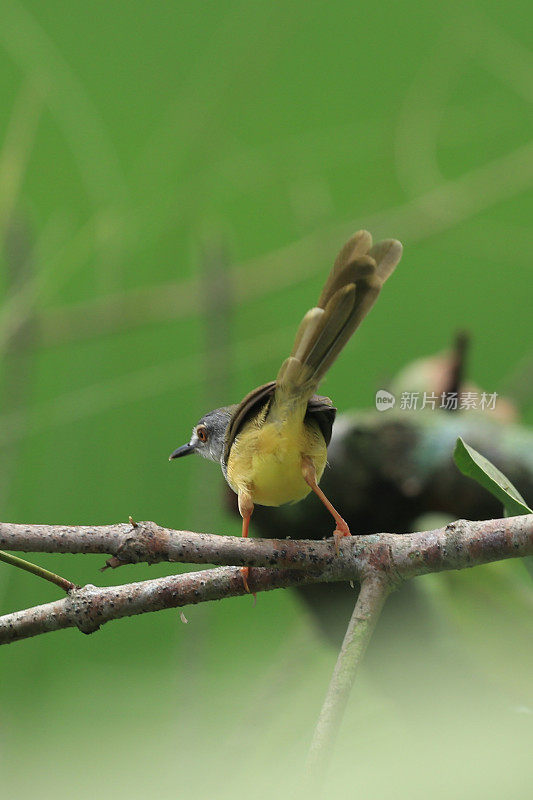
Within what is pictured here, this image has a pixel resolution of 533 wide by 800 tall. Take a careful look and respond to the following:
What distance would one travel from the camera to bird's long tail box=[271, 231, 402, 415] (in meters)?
0.28

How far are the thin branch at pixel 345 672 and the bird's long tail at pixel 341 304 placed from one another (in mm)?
78

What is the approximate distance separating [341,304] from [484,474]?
82 mm

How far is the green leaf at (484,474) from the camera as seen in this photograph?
11.7 inches

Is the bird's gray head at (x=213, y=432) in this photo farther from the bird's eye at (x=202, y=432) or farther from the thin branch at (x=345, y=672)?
the thin branch at (x=345, y=672)

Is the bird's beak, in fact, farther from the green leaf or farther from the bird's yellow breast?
the green leaf

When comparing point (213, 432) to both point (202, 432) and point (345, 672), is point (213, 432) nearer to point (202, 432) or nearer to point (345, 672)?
point (202, 432)

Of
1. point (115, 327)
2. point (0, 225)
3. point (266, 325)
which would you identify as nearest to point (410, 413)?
point (266, 325)

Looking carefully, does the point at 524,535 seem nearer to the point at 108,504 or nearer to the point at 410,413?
the point at 410,413

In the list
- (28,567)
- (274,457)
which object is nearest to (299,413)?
(274,457)

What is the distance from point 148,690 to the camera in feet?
2.52

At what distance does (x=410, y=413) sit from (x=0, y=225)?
0.41 m

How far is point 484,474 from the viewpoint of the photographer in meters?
0.30

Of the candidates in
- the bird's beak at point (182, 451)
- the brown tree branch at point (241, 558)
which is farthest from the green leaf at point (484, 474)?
the bird's beak at point (182, 451)

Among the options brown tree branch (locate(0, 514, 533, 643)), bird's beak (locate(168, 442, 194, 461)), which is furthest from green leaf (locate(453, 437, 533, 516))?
bird's beak (locate(168, 442, 194, 461))
